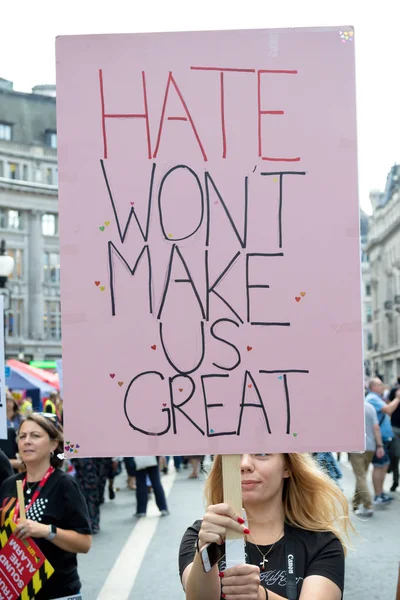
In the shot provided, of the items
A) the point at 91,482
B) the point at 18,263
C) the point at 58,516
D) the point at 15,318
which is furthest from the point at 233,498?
the point at 18,263

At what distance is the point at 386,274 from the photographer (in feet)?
301

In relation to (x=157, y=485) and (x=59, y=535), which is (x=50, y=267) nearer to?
(x=157, y=485)

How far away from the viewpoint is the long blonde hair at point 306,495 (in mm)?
3211

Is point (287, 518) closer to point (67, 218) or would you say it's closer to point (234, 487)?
point (234, 487)

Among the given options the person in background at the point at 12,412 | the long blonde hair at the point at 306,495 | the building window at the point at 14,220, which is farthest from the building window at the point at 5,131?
the long blonde hair at the point at 306,495

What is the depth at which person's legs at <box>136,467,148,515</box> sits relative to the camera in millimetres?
12602

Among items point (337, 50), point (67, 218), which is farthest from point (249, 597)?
point (337, 50)

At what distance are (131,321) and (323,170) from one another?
712 mm

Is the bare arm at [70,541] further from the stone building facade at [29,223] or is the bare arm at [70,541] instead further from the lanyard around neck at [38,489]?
the stone building facade at [29,223]

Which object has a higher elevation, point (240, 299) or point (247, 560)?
point (240, 299)

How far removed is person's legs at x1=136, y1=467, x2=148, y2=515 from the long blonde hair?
9477 mm

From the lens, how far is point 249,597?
8.82 ft

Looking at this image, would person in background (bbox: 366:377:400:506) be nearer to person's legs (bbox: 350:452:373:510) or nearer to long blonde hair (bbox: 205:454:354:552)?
person's legs (bbox: 350:452:373:510)

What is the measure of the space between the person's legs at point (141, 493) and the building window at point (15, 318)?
55.3 meters
